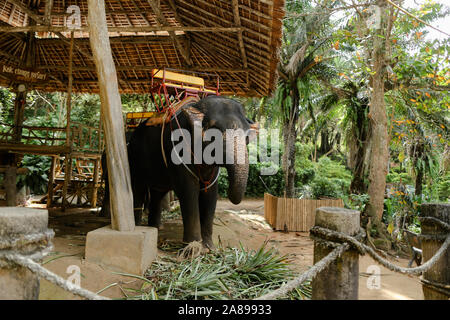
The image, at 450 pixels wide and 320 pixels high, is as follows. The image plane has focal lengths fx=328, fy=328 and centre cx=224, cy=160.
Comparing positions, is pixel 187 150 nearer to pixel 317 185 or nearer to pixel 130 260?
pixel 130 260

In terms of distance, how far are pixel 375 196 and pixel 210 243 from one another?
16.1ft

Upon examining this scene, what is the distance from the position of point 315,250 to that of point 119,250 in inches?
85.8

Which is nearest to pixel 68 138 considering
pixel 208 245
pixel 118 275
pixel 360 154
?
pixel 208 245

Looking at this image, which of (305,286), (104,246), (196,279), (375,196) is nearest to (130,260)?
(104,246)

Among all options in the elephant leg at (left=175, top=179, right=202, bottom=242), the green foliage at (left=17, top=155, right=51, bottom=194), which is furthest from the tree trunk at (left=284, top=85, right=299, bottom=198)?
the green foliage at (left=17, top=155, right=51, bottom=194)

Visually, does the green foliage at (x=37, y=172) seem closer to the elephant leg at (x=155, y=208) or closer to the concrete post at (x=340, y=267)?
the elephant leg at (x=155, y=208)

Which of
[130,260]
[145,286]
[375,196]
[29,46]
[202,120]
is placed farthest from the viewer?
[29,46]

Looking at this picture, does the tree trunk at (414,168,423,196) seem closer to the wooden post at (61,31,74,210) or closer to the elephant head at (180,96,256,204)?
the elephant head at (180,96,256,204)

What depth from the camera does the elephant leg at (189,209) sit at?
4457 mm

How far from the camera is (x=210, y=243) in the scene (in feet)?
15.9

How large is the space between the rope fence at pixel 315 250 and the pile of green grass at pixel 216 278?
1.22 m

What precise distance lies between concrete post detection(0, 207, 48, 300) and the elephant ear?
8.99 ft

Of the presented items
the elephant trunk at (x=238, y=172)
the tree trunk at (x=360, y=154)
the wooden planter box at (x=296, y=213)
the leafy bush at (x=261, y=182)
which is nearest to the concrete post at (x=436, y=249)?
the elephant trunk at (x=238, y=172)

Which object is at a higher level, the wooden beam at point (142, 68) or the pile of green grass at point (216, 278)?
the wooden beam at point (142, 68)
